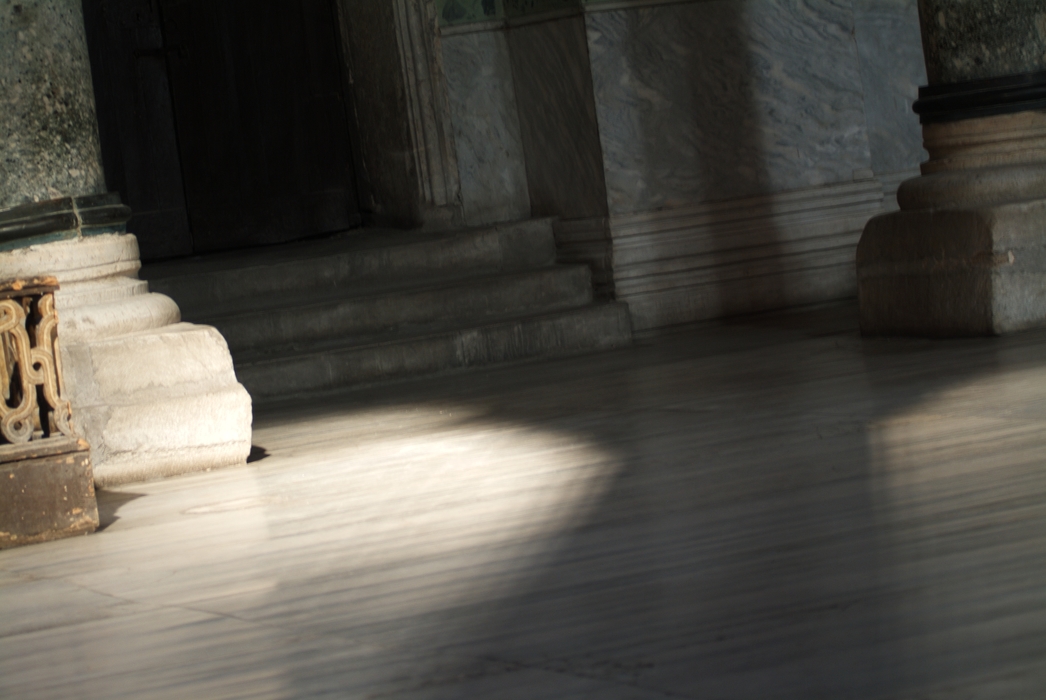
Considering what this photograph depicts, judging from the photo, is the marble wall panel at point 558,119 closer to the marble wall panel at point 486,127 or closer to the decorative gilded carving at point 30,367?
the marble wall panel at point 486,127

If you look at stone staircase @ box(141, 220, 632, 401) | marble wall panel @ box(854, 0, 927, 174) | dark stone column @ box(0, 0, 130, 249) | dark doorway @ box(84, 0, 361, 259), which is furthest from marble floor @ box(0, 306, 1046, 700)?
dark doorway @ box(84, 0, 361, 259)

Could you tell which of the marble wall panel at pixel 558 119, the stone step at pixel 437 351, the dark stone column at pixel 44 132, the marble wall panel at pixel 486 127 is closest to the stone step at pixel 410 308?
the stone step at pixel 437 351

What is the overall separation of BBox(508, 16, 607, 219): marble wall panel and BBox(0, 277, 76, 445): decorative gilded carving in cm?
352

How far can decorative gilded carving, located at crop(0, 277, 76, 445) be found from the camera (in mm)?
3334

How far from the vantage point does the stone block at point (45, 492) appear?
130 inches

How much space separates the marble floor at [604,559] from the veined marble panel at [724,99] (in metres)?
2.27

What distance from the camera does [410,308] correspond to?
604 cm

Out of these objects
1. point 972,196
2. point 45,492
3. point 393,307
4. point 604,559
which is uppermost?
point 972,196

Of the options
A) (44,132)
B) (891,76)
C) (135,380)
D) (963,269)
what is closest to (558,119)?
(891,76)

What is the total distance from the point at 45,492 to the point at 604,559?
1565 mm

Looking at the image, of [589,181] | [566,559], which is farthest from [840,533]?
[589,181]

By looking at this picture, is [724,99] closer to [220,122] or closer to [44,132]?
[220,122]

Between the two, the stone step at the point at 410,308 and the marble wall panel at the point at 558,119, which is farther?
the marble wall panel at the point at 558,119

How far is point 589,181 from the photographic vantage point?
658cm
